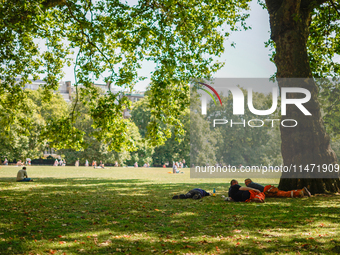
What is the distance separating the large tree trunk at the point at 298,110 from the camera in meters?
14.9

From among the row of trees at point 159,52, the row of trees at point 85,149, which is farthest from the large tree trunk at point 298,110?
the row of trees at point 85,149

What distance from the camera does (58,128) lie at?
18.7m

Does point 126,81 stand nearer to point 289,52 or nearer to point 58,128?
point 58,128

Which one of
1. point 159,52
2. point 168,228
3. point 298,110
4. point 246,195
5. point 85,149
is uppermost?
point 159,52

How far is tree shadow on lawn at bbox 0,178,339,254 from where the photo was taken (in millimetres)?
5867

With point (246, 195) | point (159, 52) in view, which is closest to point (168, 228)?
point (246, 195)

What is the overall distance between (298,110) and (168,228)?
1058 centimetres

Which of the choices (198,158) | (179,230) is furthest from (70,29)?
(198,158)

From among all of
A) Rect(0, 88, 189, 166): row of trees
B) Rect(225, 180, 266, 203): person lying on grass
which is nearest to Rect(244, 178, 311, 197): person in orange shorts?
Rect(225, 180, 266, 203): person lying on grass

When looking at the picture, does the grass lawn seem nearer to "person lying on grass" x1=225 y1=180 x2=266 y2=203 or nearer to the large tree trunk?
"person lying on grass" x1=225 y1=180 x2=266 y2=203

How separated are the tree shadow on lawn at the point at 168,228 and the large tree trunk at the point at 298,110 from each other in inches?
152

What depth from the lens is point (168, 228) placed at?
Result: 24.7 feet

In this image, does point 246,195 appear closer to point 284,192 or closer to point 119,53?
point 284,192

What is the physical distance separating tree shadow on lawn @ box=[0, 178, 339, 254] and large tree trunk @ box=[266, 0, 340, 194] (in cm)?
387
